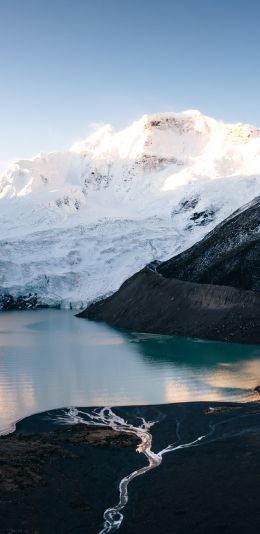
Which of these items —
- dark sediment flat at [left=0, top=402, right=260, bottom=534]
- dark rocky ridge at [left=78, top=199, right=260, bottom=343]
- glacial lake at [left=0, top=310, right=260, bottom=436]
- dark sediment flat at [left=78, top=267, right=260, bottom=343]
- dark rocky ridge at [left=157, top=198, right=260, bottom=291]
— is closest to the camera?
dark sediment flat at [left=0, top=402, right=260, bottom=534]

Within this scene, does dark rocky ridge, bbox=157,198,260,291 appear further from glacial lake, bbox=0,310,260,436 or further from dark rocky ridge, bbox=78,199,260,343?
glacial lake, bbox=0,310,260,436

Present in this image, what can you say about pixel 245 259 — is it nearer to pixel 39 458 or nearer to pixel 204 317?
pixel 204 317

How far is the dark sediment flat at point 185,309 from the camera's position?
72.5 meters

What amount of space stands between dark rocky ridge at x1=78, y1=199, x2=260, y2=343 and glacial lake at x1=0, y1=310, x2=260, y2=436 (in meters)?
3.40

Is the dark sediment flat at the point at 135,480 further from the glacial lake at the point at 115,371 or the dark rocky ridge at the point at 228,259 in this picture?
the dark rocky ridge at the point at 228,259

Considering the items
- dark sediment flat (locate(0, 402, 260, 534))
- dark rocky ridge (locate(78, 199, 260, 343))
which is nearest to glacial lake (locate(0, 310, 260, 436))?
dark rocky ridge (locate(78, 199, 260, 343))

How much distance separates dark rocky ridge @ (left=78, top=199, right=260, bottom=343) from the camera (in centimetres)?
7394

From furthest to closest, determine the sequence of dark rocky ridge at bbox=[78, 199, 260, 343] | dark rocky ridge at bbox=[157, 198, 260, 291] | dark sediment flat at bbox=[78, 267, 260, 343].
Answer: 1. dark rocky ridge at bbox=[157, 198, 260, 291]
2. dark rocky ridge at bbox=[78, 199, 260, 343]
3. dark sediment flat at bbox=[78, 267, 260, 343]

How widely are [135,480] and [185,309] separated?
5750 centimetres

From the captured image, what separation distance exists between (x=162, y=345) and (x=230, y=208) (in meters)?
110

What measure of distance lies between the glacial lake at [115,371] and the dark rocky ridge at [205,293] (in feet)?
11.2

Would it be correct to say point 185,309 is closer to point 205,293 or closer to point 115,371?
point 205,293

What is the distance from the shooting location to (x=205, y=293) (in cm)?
8075

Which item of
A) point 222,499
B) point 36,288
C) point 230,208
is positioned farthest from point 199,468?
point 230,208
